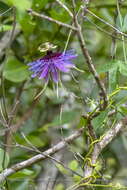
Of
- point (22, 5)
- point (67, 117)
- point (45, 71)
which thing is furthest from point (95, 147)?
point (67, 117)

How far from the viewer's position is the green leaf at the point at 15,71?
1695 millimetres

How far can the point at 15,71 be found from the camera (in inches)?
67.6

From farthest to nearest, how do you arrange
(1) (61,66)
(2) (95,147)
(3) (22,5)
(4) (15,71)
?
1. (4) (15,71)
2. (2) (95,147)
3. (1) (61,66)
4. (3) (22,5)

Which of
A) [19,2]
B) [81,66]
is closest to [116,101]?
[19,2]

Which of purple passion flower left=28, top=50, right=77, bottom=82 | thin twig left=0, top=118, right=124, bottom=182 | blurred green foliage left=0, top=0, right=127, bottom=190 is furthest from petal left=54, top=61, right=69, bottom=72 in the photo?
thin twig left=0, top=118, right=124, bottom=182

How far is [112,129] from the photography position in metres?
1.22

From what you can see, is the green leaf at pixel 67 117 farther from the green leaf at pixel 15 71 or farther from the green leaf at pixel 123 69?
the green leaf at pixel 123 69

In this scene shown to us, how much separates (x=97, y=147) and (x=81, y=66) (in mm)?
597

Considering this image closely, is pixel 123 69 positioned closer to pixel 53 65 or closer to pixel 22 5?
pixel 53 65

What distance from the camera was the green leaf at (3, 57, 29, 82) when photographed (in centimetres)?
170

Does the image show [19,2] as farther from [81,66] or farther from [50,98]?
[50,98]

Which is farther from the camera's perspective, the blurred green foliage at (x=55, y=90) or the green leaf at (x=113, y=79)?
the blurred green foliage at (x=55, y=90)

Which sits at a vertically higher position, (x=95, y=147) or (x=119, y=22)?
(x=119, y=22)

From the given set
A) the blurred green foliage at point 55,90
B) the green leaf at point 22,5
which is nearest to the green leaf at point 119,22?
the blurred green foliage at point 55,90
